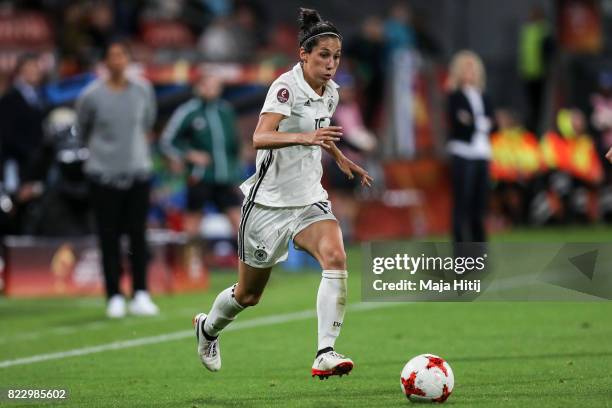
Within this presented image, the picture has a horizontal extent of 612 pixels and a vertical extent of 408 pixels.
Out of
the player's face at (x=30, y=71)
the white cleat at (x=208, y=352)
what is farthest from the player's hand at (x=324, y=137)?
the player's face at (x=30, y=71)

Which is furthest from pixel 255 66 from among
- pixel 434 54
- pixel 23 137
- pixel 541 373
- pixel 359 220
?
pixel 541 373

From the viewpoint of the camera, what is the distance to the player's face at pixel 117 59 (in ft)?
40.3

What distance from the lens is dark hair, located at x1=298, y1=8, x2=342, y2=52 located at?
7.94m

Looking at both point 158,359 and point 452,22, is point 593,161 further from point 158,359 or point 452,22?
point 158,359

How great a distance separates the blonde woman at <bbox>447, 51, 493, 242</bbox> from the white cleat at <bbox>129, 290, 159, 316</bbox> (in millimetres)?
4312

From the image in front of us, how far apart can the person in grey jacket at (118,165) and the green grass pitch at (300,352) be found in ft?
1.28

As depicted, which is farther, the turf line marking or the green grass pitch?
the turf line marking

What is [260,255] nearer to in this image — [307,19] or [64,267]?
[307,19]

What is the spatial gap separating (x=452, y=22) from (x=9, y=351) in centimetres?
2006

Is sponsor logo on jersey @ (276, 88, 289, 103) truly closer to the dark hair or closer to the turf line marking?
the dark hair

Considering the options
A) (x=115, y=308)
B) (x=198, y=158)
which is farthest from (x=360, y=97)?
(x=115, y=308)

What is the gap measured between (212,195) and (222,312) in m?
7.30

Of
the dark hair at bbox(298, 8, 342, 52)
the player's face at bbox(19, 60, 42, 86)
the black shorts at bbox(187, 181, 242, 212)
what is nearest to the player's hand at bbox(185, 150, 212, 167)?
the black shorts at bbox(187, 181, 242, 212)

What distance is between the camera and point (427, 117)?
2262cm
